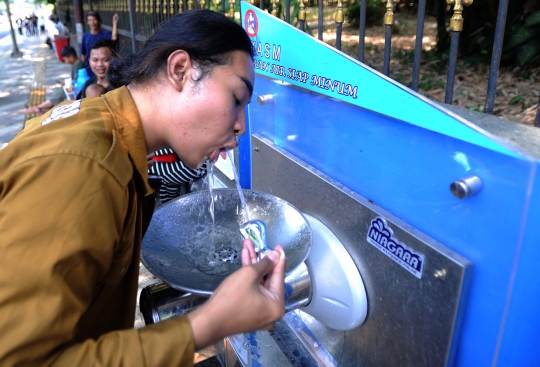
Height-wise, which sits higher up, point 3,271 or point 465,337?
point 3,271

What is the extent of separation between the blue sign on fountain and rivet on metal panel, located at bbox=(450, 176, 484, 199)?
1 cm

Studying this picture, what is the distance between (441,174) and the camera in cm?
123

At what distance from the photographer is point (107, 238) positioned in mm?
956

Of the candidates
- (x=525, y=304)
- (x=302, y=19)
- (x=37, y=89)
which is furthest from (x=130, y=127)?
(x=37, y=89)

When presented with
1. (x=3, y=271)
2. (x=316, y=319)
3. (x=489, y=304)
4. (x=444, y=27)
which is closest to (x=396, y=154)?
(x=489, y=304)

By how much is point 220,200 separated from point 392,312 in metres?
0.76

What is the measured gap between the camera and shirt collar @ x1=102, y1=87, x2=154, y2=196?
3.95 ft

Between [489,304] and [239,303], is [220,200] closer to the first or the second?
[239,303]

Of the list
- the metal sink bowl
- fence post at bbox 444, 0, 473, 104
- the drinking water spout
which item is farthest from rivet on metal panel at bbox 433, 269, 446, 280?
fence post at bbox 444, 0, 473, 104

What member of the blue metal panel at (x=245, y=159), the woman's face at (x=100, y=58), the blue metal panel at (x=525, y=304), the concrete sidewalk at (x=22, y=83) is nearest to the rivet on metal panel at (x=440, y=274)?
the blue metal panel at (x=525, y=304)

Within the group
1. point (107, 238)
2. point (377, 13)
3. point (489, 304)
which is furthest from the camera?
point (377, 13)

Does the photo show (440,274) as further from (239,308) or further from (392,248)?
(239,308)

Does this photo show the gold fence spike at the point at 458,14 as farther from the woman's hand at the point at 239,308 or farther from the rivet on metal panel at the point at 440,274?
the woman's hand at the point at 239,308

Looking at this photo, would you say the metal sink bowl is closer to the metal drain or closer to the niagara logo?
the metal drain
